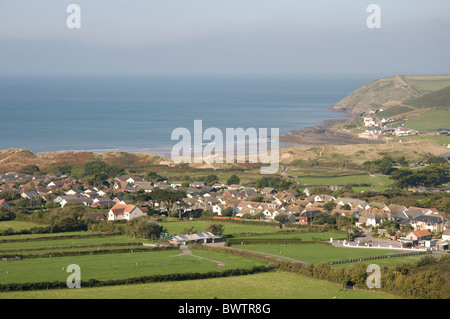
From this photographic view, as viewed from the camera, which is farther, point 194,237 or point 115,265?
point 194,237

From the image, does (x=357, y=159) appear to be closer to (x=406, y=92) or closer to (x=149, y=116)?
(x=149, y=116)

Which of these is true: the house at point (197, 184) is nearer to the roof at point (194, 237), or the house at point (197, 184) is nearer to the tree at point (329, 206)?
the tree at point (329, 206)

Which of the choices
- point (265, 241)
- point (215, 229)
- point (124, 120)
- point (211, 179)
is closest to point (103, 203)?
point (215, 229)

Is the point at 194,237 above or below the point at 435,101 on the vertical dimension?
below

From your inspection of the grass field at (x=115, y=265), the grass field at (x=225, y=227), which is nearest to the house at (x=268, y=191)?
the grass field at (x=225, y=227)

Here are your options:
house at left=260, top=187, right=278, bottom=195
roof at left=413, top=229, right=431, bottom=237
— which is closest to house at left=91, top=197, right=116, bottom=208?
house at left=260, top=187, right=278, bottom=195

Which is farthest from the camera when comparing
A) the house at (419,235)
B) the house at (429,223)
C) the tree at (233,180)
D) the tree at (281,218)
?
the tree at (233,180)

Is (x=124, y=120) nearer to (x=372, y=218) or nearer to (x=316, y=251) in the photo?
→ (x=372, y=218)
